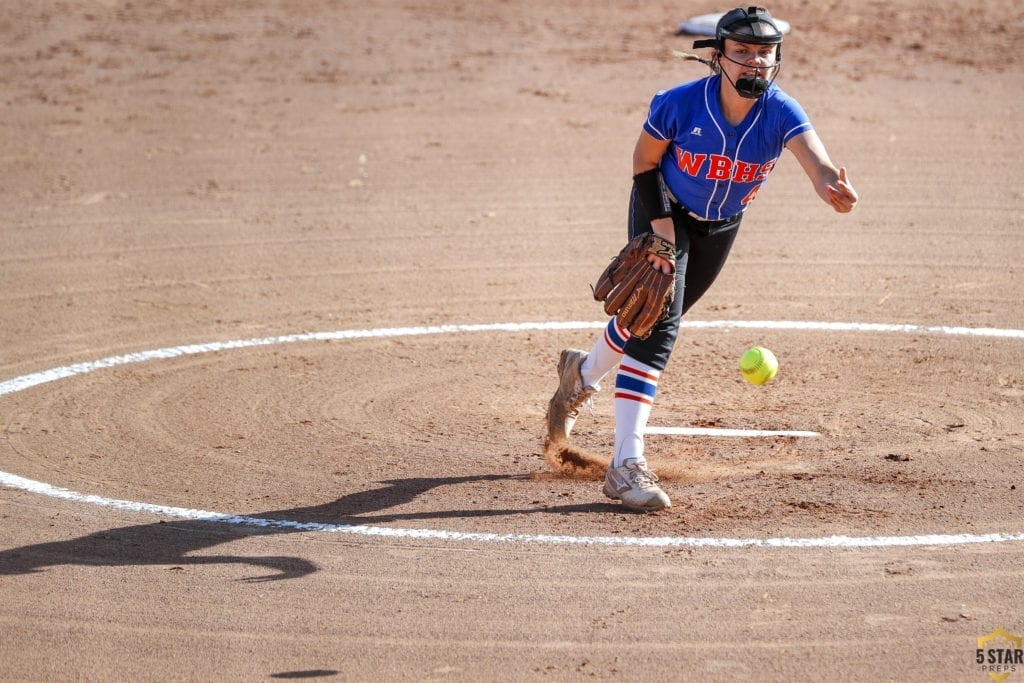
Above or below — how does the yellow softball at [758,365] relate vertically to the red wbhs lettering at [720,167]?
below

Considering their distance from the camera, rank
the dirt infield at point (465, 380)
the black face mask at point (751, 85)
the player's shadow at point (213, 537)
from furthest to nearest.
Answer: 1. the black face mask at point (751, 85)
2. the player's shadow at point (213, 537)
3. the dirt infield at point (465, 380)

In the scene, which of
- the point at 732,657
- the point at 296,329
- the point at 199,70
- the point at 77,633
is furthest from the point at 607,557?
the point at 199,70

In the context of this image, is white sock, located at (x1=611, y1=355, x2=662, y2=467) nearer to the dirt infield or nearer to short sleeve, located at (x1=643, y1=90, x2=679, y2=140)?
the dirt infield

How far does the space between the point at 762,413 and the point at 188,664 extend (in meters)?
3.53

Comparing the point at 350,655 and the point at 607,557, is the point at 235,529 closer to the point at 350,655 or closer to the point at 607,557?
the point at 350,655

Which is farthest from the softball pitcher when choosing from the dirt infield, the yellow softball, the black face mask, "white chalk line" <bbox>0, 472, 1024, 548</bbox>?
the yellow softball

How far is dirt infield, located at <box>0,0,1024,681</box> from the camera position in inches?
177

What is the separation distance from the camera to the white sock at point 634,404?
214 inches

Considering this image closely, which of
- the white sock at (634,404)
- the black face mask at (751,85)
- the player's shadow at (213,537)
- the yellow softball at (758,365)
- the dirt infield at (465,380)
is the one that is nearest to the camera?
the dirt infield at (465,380)

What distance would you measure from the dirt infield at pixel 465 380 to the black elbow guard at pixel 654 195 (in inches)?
A: 50.0

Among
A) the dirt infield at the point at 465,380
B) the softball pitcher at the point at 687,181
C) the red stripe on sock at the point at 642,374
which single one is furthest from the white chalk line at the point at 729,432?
the red stripe on sock at the point at 642,374

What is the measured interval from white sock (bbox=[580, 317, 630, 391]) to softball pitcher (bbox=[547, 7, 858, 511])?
0.33 m

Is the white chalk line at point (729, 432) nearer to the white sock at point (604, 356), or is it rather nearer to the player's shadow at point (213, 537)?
the white sock at point (604, 356)

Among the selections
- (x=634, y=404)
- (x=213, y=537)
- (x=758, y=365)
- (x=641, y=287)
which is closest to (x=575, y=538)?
(x=634, y=404)
